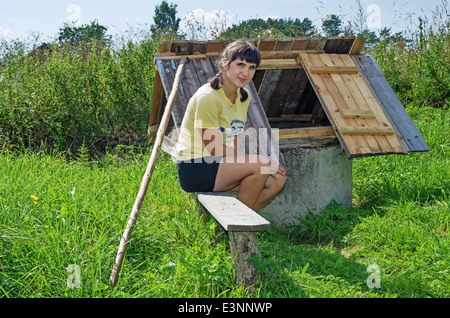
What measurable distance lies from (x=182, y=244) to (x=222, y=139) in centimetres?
94

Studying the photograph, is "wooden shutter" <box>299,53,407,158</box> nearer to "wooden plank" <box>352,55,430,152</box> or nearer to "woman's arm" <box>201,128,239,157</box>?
"wooden plank" <box>352,55,430,152</box>

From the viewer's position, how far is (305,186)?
17.5 ft

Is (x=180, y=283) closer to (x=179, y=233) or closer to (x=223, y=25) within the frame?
(x=179, y=233)

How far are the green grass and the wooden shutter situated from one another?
625 mm

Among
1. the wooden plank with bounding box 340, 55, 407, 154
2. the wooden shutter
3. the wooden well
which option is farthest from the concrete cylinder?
the wooden plank with bounding box 340, 55, 407, 154

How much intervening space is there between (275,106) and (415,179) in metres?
2.32

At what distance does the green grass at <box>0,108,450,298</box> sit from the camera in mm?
3057

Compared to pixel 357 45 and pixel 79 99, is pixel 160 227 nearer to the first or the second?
pixel 357 45

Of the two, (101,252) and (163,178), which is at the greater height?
(163,178)

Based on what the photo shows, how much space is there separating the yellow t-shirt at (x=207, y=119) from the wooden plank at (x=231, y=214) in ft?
1.33

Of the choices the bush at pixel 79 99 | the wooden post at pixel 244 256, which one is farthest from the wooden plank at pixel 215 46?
the wooden post at pixel 244 256

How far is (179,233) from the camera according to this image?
13.1 feet

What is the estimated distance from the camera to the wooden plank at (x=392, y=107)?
5.54 meters
